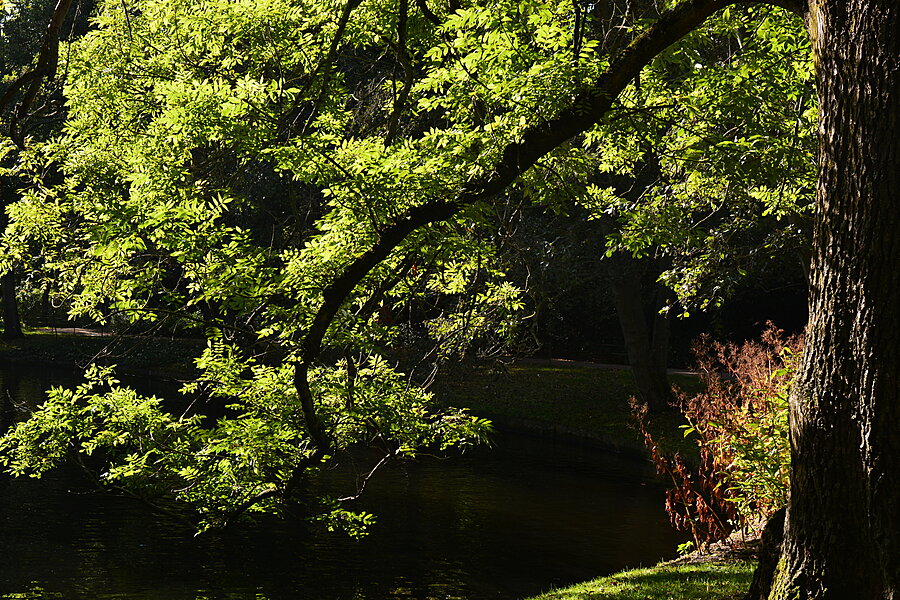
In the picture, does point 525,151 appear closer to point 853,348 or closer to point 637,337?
point 853,348

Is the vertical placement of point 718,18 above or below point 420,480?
above

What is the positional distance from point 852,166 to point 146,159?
637 centimetres

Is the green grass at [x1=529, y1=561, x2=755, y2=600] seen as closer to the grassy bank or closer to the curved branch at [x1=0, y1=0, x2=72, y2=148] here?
the curved branch at [x1=0, y1=0, x2=72, y2=148]

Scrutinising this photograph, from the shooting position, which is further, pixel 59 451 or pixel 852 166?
pixel 59 451

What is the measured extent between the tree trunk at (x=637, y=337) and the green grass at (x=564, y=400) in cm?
59

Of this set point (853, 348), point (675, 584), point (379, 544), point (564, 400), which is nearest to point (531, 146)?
point (853, 348)

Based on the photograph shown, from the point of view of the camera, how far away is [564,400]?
22.0m

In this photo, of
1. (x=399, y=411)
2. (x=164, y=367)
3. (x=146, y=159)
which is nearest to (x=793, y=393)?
(x=399, y=411)

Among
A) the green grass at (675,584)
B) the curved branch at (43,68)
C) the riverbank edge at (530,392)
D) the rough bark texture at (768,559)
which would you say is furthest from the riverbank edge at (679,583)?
the riverbank edge at (530,392)

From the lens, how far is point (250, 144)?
7.66 meters

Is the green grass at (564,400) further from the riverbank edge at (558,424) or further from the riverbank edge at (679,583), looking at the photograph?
the riverbank edge at (679,583)

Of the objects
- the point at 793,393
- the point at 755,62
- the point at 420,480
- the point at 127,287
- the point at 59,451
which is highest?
the point at 755,62

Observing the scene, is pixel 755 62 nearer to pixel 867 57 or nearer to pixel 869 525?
pixel 867 57

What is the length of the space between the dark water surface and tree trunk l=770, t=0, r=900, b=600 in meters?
5.79
